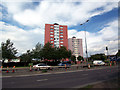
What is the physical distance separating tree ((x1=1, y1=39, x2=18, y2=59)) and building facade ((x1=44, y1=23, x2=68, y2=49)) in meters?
42.4

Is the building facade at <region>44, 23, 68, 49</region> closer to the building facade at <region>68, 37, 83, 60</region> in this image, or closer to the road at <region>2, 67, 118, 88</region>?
the building facade at <region>68, 37, 83, 60</region>

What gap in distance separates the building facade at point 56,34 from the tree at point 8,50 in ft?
139

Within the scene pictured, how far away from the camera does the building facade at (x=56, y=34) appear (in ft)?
270

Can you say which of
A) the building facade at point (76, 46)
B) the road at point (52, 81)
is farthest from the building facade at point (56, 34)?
the road at point (52, 81)

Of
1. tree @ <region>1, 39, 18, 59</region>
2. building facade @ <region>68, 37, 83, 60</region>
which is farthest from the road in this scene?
building facade @ <region>68, 37, 83, 60</region>

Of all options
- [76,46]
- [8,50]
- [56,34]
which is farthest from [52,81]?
[76,46]

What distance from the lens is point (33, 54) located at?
1852 inches

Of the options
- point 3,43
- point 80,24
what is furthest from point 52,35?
point 80,24

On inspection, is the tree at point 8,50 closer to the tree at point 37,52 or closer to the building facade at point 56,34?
the tree at point 37,52

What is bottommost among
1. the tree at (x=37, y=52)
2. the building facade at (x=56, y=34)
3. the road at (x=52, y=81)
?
the road at (x=52, y=81)

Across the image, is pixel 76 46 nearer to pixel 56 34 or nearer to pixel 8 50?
pixel 56 34

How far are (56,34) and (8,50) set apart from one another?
4991cm

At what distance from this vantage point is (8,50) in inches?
1518

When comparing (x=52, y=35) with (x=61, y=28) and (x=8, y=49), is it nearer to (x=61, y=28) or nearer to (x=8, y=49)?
(x=61, y=28)
